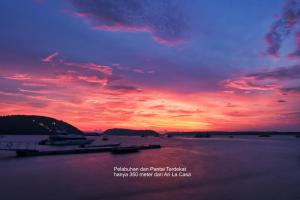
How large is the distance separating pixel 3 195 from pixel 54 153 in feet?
146

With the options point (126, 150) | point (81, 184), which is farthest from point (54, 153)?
point (81, 184)

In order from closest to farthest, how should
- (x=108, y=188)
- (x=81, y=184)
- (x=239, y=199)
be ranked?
1. (x=239, y=199)
2. (x=108, y=188)
3. (x=81, y=184)

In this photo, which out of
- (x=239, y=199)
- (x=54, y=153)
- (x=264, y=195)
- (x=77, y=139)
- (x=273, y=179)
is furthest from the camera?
(x=77, y=139)

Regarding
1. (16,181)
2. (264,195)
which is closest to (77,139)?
(16,181)

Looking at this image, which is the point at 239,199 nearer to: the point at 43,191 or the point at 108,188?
the point at 108,188

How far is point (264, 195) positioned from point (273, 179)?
10.9 meters

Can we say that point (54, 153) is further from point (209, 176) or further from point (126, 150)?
point (209, 176)

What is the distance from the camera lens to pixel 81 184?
32125 millimetres

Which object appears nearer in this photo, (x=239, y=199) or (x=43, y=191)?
(x=239, y=199)

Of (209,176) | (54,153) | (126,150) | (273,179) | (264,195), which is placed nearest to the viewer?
(264,195)

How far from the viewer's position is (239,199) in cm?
2484

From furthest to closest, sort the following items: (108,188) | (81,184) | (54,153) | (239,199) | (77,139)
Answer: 1. (77,139)
2. (54,153)
3. (81,184)
4. (108,188)
5. (239,199)

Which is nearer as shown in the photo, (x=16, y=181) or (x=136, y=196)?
(x=136, y=196)

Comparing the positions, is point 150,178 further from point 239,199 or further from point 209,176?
point 239,199
